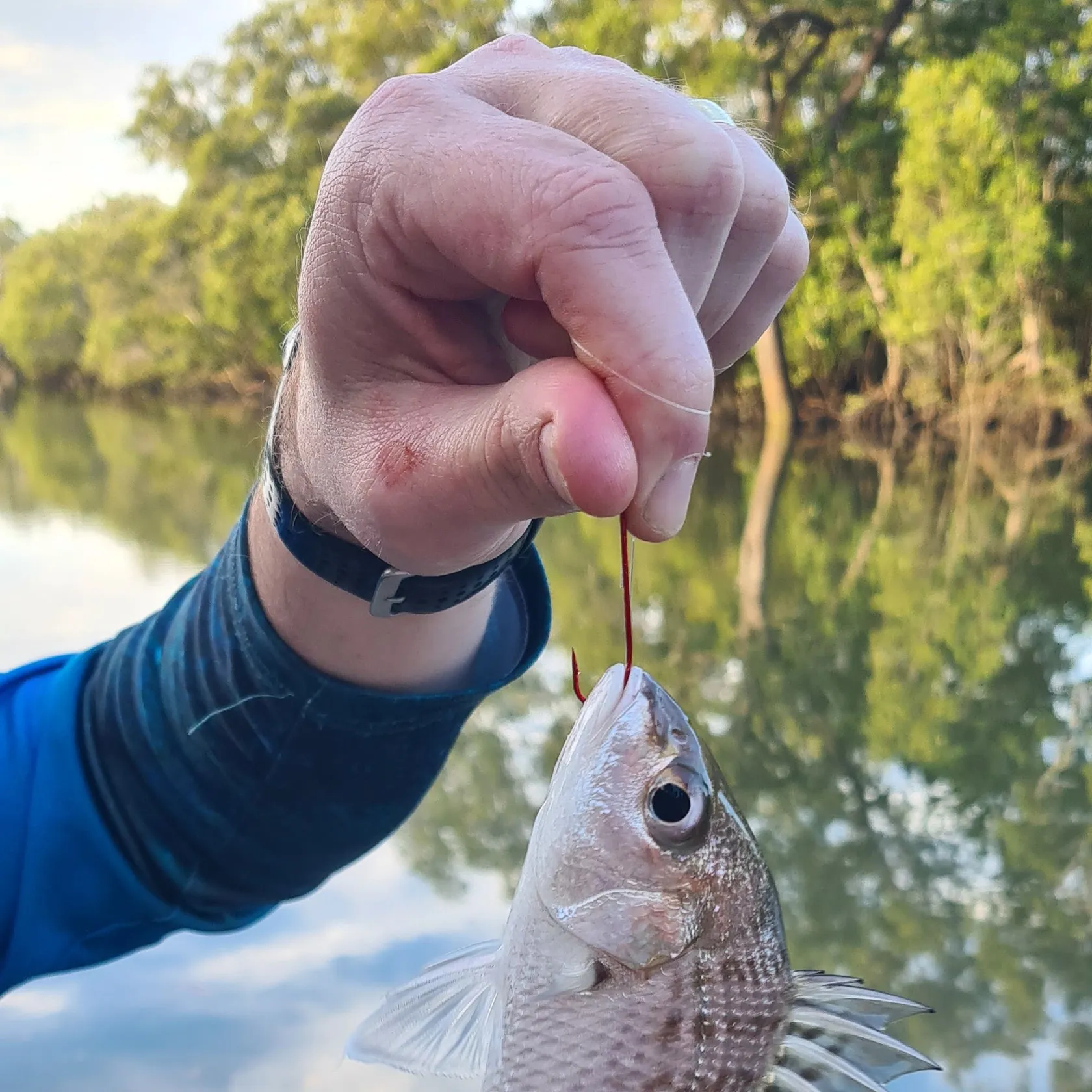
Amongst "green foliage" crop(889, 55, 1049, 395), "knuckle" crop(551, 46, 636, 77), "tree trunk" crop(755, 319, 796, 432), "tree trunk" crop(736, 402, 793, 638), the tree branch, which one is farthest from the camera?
"tree trunk" crop(755, 319, 796, 432)

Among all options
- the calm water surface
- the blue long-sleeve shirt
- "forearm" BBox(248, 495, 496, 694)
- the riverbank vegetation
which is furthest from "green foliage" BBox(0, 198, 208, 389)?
"forearm" BBox(248, 495, 496, 694)

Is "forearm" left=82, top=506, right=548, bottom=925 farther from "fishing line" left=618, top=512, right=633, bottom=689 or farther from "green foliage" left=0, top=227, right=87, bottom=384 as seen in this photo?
"green foliage" left=0, top=227, right=87, bottom=384

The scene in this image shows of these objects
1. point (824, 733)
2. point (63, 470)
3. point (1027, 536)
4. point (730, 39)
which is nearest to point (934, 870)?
point (824, 733)

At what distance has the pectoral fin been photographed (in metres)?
0.90

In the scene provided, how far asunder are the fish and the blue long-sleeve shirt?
308 millimetres

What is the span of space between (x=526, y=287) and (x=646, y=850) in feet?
1.64

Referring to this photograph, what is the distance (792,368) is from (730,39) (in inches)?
210

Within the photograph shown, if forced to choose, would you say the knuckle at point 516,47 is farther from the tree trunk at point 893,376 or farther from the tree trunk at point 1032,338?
the tree trunk at point 893,376

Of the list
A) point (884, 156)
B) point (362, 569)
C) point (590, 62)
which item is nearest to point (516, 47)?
point (590, 62)

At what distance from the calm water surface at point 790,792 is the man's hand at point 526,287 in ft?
2.59

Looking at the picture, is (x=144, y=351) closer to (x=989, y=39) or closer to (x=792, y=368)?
(x=792, y=368)

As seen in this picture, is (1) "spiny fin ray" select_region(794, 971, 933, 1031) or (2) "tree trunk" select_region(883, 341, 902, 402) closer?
(1) "spiny fin ray" select_region(794, 971, 933, 1031)

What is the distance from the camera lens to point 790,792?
11.3 feet

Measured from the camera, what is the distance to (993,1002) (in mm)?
2467
